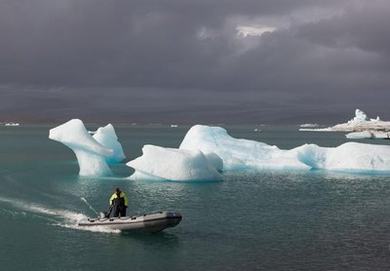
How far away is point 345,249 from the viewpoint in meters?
24.5

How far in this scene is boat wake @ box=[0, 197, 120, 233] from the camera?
92.2 ft

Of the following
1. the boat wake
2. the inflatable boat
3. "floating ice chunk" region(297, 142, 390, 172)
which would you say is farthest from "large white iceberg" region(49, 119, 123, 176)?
"floating ice chunk" region(297, 142, 390, 172)

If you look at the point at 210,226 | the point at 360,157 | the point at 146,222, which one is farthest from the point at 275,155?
the point at 146,222

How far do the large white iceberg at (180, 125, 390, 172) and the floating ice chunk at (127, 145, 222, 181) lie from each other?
1204 centimetres

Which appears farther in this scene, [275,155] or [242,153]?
[275,155]

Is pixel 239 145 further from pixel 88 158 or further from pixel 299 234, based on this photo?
pixel 299 234

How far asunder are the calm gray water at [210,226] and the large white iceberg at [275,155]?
24.2ft

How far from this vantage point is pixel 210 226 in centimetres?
2895

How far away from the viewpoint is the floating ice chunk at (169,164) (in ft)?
144

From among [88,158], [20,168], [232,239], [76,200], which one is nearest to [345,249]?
[232,239]

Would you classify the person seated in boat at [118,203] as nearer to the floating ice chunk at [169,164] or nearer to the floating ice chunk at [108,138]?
the floating ice chunk at [169,164]

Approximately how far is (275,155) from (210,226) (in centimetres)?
3199

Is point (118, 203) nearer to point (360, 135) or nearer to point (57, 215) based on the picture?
point (57, 215)

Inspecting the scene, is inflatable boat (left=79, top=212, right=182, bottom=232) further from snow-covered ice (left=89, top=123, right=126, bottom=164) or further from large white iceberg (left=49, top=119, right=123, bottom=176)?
snow-covered ice (left=89, top=123, right=126, bottom=164)
